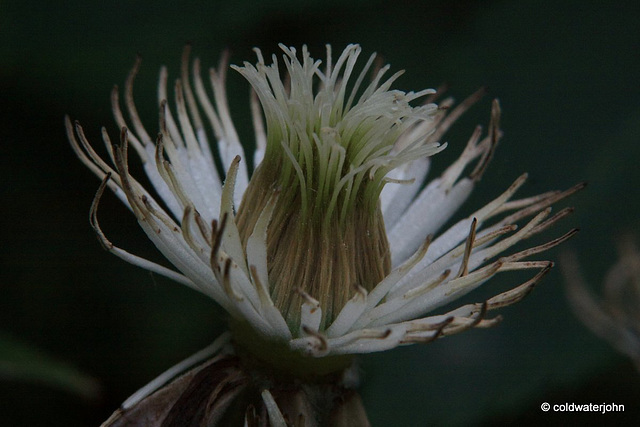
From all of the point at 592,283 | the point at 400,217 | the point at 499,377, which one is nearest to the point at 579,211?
the point at 592,283

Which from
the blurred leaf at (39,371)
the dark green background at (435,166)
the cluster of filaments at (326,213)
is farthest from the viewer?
the dark green background at (435,166)

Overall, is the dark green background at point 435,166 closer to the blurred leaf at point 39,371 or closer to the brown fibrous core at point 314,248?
the blurred leaf at point 39,371

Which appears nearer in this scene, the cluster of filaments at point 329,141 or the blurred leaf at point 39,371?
the cluster of filaments at point 329,141

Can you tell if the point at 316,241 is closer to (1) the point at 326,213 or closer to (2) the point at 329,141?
(1) the point at 326,213

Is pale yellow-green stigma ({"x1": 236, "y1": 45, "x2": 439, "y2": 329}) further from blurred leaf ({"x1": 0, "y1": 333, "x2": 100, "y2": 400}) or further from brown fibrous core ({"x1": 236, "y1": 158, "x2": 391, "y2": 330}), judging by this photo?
blurred leaf ({"x1": 0, "y1": 333, "x2": 100, "y2": 400})

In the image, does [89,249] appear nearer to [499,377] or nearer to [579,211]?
[499,377]

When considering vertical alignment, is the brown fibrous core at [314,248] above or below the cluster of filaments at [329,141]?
below

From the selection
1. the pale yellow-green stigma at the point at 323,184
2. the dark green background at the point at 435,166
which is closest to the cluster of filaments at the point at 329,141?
the pale yellow-green stigma at the point at 323,184

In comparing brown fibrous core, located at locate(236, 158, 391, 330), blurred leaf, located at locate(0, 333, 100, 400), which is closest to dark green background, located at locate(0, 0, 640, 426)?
blurred leaf, located at locate(0, 333, 100, 400)


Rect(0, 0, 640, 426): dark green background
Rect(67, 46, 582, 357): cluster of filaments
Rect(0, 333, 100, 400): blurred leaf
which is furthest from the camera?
Rect(0, 0, 640, 426): dark green background
